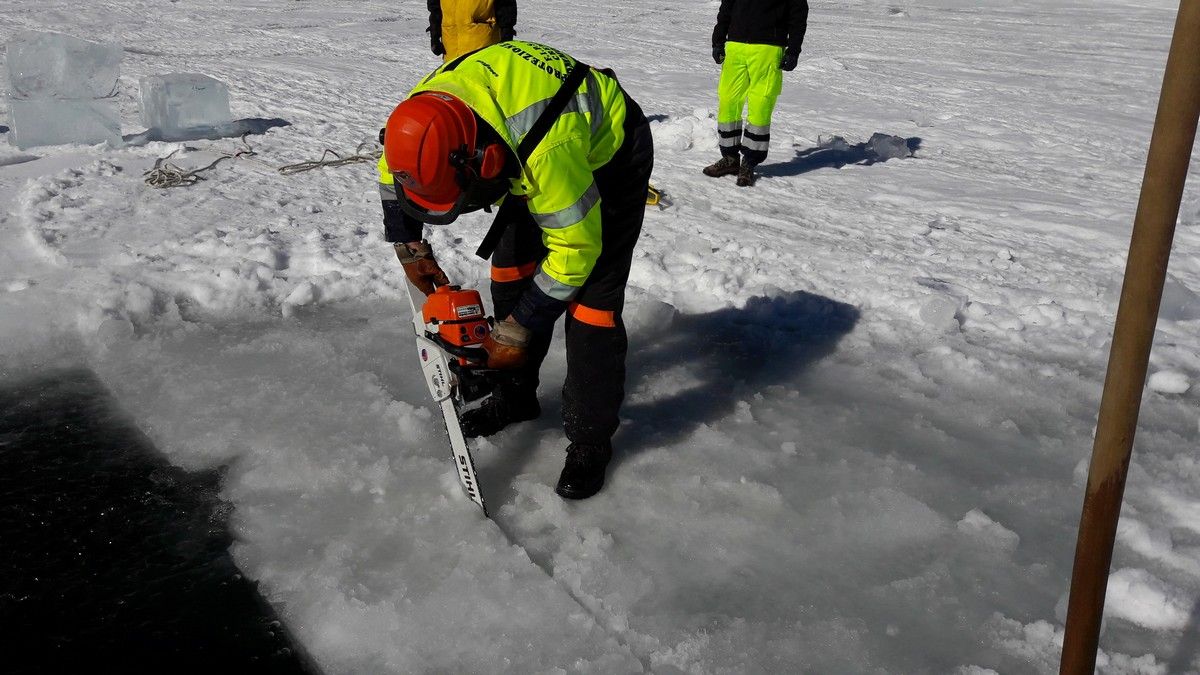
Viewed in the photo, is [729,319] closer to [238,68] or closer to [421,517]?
Answer: [421,517]

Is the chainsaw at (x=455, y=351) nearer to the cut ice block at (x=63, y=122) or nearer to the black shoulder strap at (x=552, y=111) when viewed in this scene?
the black shoulder strap at (x=552, y=111)

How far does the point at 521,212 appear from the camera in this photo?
120 inches

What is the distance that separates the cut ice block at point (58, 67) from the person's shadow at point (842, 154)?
5135 millimetres

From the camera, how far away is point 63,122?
6.86 meters

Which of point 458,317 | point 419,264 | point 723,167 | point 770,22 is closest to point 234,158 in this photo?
point 723,167

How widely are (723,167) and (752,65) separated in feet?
2.51

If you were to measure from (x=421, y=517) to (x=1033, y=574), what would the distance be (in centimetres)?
186

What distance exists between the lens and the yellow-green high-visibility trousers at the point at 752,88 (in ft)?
21.8

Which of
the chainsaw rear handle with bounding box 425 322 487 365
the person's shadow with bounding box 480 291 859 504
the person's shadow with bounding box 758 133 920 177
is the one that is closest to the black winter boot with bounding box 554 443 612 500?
the person's shadow with bounding box 480 291 859 504

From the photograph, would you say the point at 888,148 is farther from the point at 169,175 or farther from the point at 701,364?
the point at 169,175

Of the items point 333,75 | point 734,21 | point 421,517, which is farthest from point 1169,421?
point 333,75

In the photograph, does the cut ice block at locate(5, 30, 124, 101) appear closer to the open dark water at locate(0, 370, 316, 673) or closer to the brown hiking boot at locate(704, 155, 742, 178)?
the open dark water at locate(0, 370, 316, 673)

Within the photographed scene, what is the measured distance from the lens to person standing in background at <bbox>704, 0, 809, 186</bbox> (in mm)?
6594

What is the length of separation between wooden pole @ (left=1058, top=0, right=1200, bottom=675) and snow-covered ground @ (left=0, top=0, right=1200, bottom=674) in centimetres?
70
